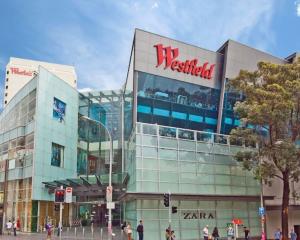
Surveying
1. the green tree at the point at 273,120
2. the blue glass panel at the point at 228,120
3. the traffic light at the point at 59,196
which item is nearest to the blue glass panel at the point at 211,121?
the blue glass panel at the point at 228,120

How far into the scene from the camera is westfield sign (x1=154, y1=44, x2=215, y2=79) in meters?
47.1

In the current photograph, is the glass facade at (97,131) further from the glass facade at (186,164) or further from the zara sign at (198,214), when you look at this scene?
the zara sign at (198,214)

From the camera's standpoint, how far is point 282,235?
3141 cm

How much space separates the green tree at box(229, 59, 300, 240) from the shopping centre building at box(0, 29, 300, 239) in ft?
8.20

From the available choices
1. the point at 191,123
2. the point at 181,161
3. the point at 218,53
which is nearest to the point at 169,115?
the point at 191,123

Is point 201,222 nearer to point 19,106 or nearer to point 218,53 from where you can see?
point 218,53

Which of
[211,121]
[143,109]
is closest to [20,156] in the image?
[143,109]

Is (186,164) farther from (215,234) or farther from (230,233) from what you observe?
(230,233)

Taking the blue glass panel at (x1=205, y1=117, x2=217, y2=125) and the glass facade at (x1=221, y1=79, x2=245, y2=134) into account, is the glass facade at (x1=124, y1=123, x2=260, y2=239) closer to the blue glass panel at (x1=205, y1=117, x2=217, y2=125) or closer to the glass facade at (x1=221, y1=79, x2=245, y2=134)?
the blue glass panel at (x1=205, y1=117, x2=217, y2=125)

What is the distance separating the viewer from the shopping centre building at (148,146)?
1320 inches

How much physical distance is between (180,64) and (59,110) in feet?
56.8

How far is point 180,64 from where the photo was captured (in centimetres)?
4825

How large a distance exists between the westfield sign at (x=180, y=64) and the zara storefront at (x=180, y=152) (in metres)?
0.11

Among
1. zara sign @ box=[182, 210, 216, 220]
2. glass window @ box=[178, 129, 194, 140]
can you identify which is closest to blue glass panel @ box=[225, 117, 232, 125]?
glass window @ box=[178, 129, 194, 140]
